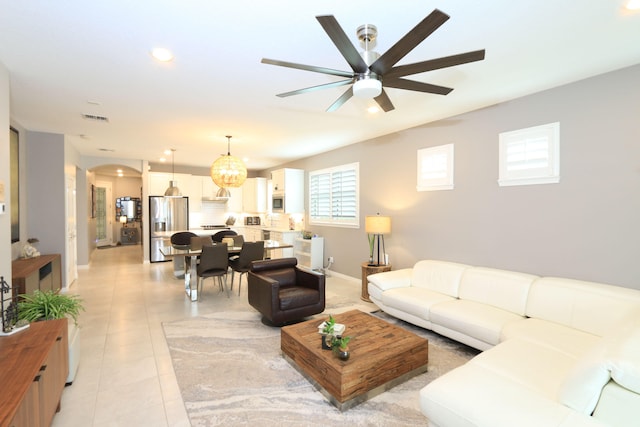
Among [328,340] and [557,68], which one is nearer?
[328,340]

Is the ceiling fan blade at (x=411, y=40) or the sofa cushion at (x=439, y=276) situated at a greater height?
the ceiling fan blade at (x=411, y=40)

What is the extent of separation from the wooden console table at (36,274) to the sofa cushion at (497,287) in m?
5.05

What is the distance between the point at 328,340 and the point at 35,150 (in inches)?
229

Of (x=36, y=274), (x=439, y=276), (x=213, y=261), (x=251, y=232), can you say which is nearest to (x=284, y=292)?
(x=213, y=261)

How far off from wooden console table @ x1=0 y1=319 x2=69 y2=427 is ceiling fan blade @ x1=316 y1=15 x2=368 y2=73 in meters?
2.17

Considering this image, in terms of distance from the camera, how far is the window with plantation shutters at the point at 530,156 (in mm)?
3186

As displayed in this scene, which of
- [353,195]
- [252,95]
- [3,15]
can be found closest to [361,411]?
[252,95]

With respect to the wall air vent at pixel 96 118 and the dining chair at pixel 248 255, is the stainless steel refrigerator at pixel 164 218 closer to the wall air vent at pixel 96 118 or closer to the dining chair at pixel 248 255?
the dining chair at pixel 248 255

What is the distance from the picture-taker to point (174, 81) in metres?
2.96

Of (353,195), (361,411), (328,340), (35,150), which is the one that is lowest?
(361,411)

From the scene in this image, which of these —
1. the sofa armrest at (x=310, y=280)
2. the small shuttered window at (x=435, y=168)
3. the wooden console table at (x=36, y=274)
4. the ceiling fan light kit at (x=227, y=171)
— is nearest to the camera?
the wooden console table at (x=36, y=274)

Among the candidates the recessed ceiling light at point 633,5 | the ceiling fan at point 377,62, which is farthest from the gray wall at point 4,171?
the recessed ceiling light at point 633,5

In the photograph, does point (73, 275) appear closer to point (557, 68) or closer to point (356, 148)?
point (356, 148)

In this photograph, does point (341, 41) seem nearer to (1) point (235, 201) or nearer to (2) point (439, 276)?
(2) point (439, 276)
